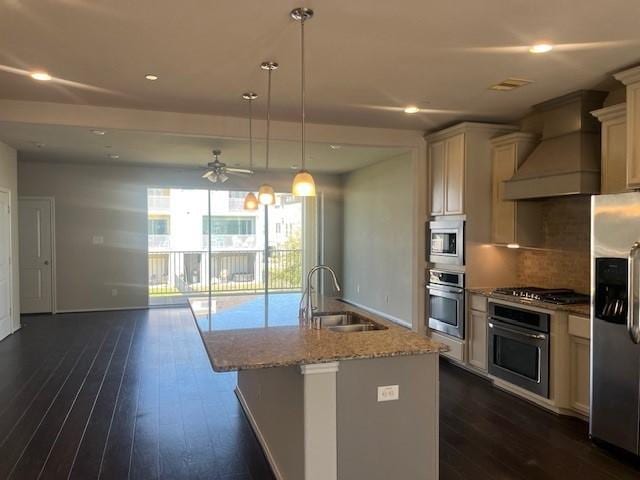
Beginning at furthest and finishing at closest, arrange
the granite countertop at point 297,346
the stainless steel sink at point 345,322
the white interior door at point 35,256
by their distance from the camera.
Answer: the white interior door at point 35,256, the stainless steel sink at point 345,322, the granite countertop at point 297,346

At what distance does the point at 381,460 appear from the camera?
244 cm

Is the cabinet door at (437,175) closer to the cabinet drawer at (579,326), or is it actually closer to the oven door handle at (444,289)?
the oven door handle at (444,289)

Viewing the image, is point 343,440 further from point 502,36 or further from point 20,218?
point 20,218

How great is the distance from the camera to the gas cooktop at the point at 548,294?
395 cm

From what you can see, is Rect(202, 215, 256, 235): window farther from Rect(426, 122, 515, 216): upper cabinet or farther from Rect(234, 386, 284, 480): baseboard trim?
Rect(234, 386, 284, 480): baseboard trim

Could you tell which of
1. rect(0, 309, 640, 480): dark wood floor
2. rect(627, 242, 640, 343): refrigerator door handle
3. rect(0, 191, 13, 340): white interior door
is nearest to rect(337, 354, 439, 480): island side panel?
rect(0, 309, 640, 480): dark wood floor

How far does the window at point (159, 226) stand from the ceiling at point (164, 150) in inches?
47.7

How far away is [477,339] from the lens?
185 inches

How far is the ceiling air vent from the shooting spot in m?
3.75

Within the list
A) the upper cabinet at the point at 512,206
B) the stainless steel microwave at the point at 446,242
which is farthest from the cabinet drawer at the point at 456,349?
the upper cabinet at the point at 512,206

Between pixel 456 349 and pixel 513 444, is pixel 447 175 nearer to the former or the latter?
pixel 456 349

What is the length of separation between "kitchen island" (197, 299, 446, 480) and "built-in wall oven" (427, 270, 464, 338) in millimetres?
2439

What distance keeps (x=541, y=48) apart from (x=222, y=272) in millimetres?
7570

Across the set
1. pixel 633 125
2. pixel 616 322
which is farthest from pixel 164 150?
pixel 616 322
